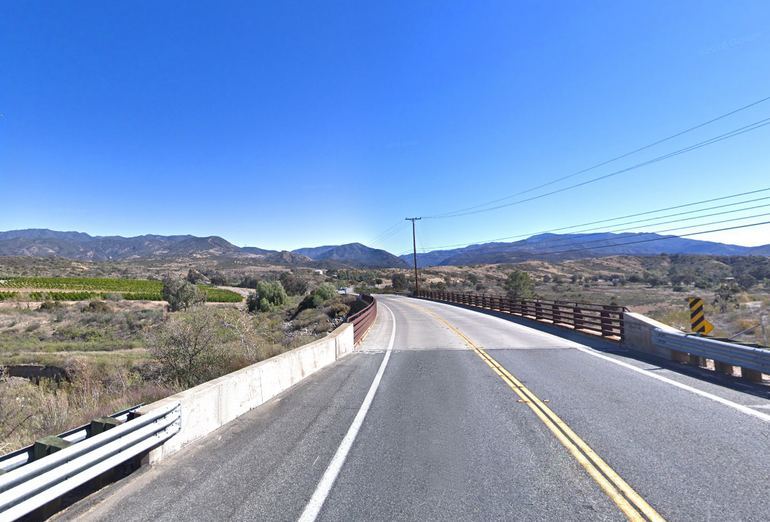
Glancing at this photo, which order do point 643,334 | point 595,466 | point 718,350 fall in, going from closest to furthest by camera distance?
1. point 595,466
2. point 718,350
3. point 643,334

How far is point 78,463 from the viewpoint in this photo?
388 centimetres

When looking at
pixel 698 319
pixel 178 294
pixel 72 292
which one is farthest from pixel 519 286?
pixel 72 292

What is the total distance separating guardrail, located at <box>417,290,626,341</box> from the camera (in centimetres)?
1647

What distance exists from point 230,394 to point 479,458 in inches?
154

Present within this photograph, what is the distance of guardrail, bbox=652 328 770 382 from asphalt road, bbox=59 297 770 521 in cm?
50

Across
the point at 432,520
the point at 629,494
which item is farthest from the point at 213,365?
the point at 629,494

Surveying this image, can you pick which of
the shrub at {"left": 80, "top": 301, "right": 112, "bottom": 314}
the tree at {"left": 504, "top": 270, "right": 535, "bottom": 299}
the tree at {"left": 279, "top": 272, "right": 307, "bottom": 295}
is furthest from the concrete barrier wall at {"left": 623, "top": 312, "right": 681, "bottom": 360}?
the tree at {"left": 279, "top": 272, "right": 307, "bottom": 295}

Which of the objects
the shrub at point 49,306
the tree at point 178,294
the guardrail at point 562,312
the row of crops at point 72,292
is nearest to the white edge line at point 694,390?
the guardrail at point 562,312

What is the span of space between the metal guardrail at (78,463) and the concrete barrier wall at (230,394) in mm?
232

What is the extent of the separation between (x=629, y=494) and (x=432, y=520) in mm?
1913

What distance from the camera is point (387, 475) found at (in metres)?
4.64

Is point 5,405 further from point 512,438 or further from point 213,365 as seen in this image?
point 512,438

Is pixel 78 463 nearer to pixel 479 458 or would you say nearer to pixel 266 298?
pixel 479 458

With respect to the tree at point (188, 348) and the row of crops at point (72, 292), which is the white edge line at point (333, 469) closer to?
the tree at point (188, 348)
